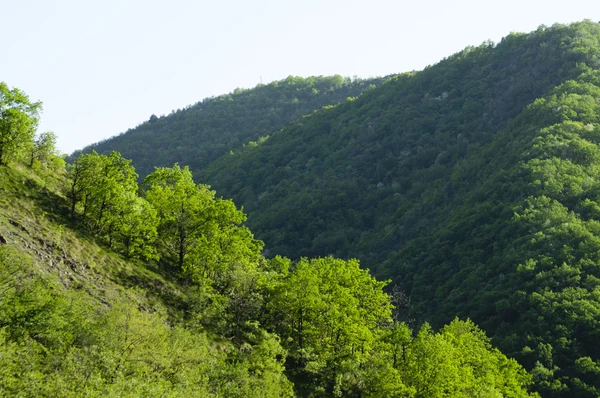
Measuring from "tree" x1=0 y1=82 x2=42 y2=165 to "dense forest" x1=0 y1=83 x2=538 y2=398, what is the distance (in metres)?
0.13

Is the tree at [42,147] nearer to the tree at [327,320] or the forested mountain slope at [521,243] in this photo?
the tree at [327,320]

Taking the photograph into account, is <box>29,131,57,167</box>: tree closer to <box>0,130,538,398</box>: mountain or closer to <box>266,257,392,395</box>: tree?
<box>0,130,538,398</box>: mountain

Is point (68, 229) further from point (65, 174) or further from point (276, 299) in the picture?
point (276, 299)

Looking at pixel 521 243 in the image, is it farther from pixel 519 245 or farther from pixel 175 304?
pixel 175 304

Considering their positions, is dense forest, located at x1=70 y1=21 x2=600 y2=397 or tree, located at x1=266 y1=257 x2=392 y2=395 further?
dense forest, located at x1=70 y1=21 x2=600 y2=397

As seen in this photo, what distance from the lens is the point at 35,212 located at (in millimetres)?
55031

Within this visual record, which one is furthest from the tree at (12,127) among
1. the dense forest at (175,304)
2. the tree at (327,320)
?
the tree at (327,320)

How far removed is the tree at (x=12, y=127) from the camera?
5650cm

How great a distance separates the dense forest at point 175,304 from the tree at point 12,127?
5.3 inches

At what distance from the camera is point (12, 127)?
56250 mm

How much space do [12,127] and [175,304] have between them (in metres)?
24.1

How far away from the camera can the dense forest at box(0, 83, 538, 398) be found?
41156 millimetres

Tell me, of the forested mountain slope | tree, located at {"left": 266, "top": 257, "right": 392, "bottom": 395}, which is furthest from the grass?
the forested mountain slope

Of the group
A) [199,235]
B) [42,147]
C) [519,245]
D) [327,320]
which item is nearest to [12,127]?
[42,147]
